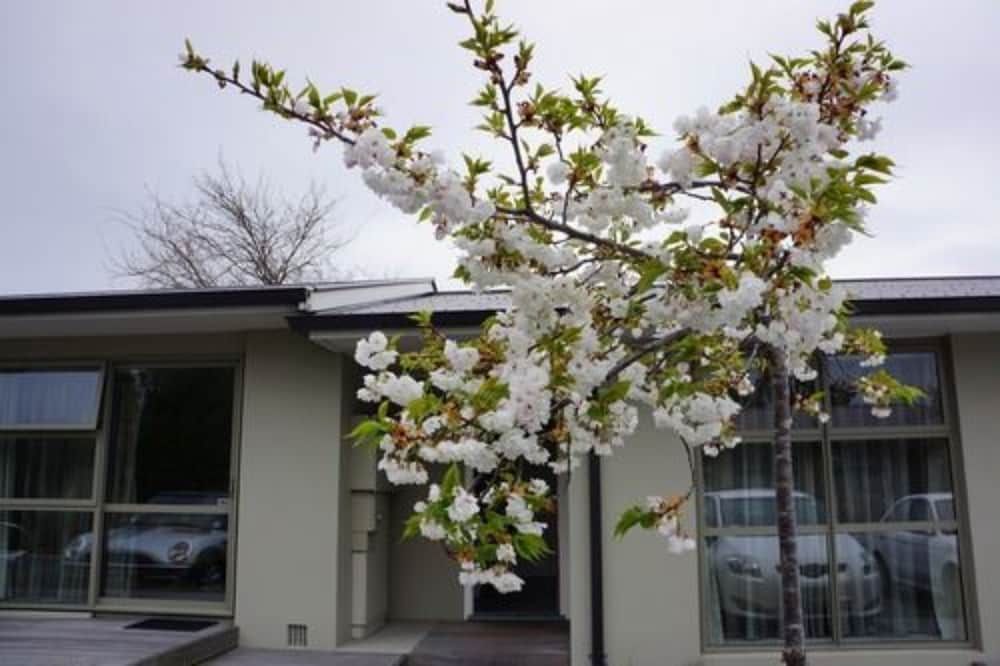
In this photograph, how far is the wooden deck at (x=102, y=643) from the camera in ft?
14.5

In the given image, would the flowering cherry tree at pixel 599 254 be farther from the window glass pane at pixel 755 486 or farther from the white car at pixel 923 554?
the white car at pixel 923 554

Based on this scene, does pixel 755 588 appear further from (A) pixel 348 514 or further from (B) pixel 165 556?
(B) pixel 165 556

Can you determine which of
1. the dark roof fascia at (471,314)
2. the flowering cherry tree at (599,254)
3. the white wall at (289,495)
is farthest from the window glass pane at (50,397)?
the flowering cherry tree at (599,254)

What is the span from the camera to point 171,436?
19.6 ft

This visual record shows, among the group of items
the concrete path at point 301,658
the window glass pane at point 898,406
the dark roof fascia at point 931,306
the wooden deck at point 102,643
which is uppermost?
the dark roof fascia at point 931,306

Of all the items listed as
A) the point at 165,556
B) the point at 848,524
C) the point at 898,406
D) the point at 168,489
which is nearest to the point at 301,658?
the point at 165,556

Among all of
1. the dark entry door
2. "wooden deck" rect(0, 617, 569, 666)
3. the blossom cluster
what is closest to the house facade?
"wooden deck" rect(0, 617, 569, 666)

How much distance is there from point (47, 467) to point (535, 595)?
4.06 m

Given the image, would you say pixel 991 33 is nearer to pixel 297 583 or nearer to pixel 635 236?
pixel 635 236

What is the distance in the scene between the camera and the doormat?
530 cm

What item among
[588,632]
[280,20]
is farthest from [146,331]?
[588,632]

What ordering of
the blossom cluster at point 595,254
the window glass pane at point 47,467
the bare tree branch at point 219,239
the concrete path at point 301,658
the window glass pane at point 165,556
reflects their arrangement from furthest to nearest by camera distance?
the bare tree branch at point 219,239, the window glass pane at point 47,467, the window glass pane at point 165,556, the concrete path at point 301,658, the blossom cluster at point 595,254

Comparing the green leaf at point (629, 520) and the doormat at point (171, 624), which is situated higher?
the green leaf at point (629, 520)

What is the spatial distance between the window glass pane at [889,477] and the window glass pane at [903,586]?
14 centimetres
